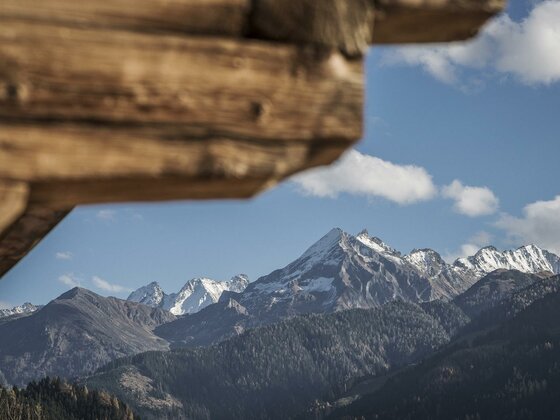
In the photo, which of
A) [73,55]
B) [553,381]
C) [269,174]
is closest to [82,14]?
[73,55]

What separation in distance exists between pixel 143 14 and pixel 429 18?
106 cm

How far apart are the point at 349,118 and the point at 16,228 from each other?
1.48 m

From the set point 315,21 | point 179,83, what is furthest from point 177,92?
point 315,21

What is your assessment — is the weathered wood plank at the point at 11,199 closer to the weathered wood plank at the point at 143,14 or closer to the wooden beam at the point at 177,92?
the wooden beam at the point at 177,92

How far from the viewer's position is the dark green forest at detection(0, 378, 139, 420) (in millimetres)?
96750

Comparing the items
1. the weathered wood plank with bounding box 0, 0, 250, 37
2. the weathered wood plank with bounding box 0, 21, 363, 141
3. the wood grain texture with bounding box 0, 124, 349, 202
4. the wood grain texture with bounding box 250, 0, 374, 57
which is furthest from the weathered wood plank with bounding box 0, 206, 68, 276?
A: the wood grain texture with bounding box 250, 0, 374, 57

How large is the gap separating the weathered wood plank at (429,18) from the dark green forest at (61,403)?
9975 cm

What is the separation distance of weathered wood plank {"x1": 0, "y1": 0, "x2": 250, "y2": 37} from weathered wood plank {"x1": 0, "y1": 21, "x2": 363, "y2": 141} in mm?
35

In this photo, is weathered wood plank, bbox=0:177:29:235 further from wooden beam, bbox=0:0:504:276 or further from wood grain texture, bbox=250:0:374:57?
wood grain texture, bbox=250:0:374:57

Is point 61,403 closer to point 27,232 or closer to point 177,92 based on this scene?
point 27,232

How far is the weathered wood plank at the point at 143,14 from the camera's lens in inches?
92.7

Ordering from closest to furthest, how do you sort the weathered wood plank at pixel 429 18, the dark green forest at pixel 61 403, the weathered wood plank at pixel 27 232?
the weathered wood plank at pixel 429 18, the weathered wood plank at pixel 27 232, the dark green forest at pixel 61 403

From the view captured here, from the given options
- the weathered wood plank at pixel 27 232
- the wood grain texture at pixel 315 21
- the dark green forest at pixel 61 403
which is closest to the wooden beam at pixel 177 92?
the wood grain texture at pixel 315 21

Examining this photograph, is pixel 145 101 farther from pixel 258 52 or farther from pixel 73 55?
pixel 258 52
